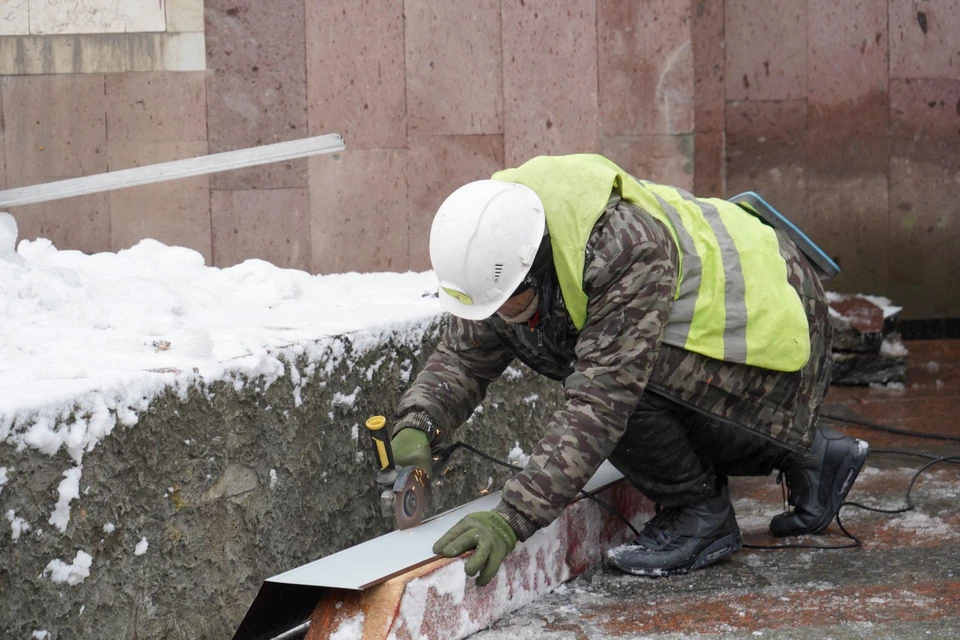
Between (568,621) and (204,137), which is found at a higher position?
(204,137)

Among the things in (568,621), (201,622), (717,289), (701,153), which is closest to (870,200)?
(701,153)

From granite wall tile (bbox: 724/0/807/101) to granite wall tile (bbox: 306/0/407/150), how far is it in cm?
236

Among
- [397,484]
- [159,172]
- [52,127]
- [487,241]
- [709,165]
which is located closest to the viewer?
[487,241]

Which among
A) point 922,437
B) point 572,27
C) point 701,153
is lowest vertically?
point 922,437

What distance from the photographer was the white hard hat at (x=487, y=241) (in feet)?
8.13

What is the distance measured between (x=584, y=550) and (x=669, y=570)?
0.24 meters

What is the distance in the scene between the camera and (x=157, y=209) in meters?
5.06

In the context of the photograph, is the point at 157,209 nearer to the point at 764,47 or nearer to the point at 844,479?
the point at 844,479

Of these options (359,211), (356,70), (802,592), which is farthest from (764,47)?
(802,592)

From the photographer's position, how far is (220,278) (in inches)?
129

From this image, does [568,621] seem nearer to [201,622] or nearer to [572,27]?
[201,622]

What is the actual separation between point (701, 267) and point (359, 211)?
2.73 m

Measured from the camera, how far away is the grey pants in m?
2.73

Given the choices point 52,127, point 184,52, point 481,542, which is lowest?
point 481,542
